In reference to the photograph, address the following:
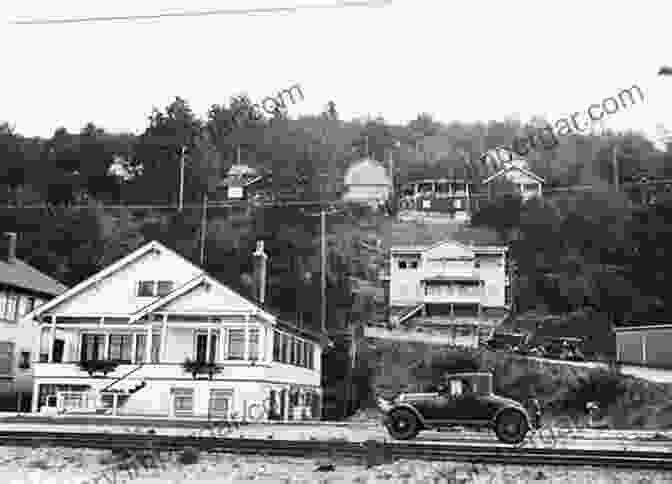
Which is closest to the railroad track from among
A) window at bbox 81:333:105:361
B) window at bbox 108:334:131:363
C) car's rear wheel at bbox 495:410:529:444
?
car's rear wheel at bbox 495:410:529:444

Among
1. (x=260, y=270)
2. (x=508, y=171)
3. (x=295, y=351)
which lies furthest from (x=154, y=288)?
(x=508, y=171)

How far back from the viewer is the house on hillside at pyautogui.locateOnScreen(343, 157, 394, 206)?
9981 cm

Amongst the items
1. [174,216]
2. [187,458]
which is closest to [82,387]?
[187,458]

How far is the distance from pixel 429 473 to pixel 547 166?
311 feet

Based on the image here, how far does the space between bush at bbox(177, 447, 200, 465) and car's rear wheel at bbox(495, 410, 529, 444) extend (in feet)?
24.9

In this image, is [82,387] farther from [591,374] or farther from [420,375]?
[591,374]

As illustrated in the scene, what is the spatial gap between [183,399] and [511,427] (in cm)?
2069

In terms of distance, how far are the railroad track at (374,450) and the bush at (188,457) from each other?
0.38 meters

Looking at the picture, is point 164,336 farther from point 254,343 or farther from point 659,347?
point 659,347

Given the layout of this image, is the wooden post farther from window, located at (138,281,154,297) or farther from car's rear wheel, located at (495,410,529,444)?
car's rear wheel, located at (495,410,529,444)

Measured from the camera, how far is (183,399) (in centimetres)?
3822

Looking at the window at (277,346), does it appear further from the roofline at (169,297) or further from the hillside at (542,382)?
the hillside at (542,382)

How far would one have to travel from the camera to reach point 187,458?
18250 millimetres

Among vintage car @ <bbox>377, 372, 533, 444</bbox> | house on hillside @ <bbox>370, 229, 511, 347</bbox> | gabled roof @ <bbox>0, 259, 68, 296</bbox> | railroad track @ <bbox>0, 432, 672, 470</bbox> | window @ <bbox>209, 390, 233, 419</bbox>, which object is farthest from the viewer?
house on hillside @ <bbox>370, 229, 511, 347</bbox>
